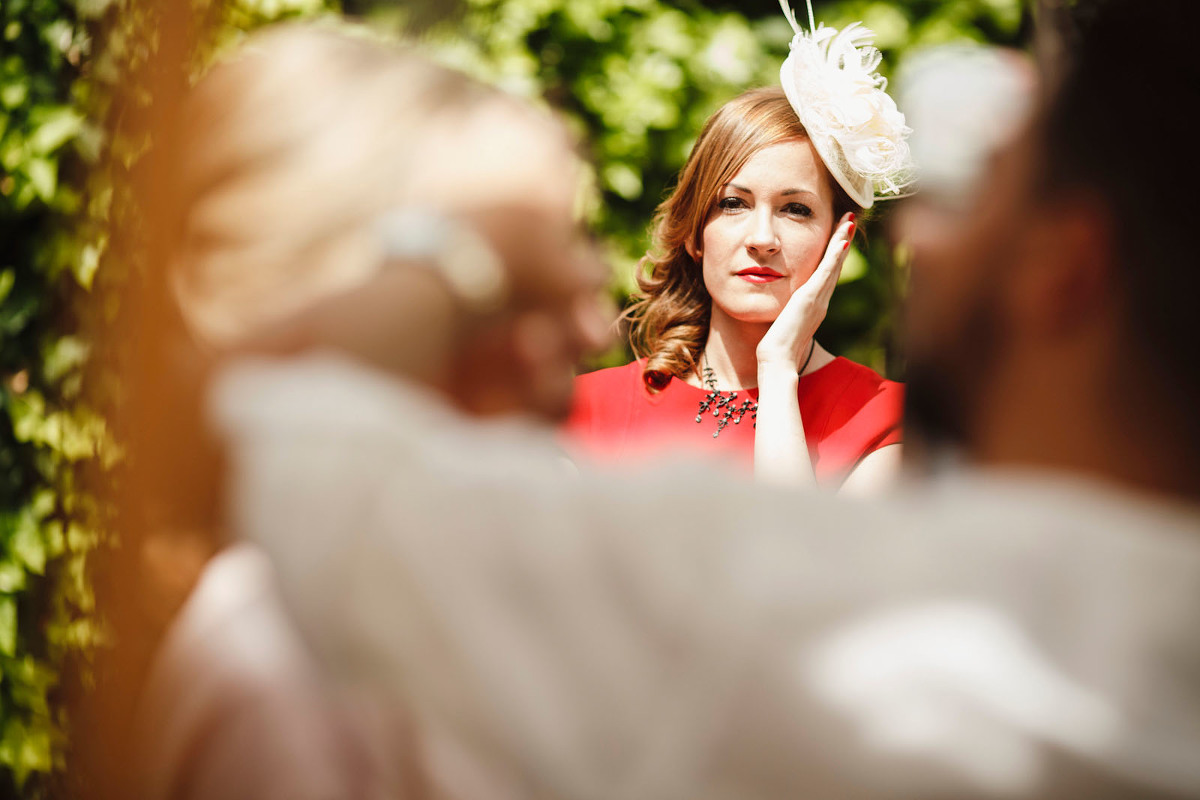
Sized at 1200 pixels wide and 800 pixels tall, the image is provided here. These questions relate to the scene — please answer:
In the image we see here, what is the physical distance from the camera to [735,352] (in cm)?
145

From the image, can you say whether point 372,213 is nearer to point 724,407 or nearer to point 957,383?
point 957,383

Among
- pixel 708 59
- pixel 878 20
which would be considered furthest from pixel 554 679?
pixel 878 20

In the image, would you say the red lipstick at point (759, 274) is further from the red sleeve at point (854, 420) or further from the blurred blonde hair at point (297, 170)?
the blurred blonde hair at point (297, 170)

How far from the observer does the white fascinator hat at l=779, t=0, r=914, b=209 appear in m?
1.30

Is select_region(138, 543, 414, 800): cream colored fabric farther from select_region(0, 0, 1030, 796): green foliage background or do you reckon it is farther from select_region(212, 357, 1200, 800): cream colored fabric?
select_region(0, 0, 1030, 796): green foliage background

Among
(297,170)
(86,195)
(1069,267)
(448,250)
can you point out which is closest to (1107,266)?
(1069,267)

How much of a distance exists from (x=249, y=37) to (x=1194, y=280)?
33.0 inches

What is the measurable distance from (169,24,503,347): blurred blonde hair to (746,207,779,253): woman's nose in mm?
612

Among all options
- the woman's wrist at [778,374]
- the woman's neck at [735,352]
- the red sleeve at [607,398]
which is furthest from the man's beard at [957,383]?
the woman's neck at [735,352]

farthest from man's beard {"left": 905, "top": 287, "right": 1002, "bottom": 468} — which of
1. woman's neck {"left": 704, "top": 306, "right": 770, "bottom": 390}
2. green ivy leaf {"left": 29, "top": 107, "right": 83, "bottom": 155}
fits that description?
green ivy leaf {"left": 29, "top": 107, "right": 83, "bottom": 155}

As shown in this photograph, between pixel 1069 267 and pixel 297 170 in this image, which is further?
pixel 297 170

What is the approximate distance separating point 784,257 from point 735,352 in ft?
0.61

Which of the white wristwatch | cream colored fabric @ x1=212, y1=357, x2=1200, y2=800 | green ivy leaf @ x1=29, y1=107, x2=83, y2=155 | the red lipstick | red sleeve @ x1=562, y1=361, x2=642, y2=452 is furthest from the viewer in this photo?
green ivy leaf @ x1=29, y1=107, x2=83, y2=155

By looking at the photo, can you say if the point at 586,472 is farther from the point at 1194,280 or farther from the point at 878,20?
the point at 878,20
